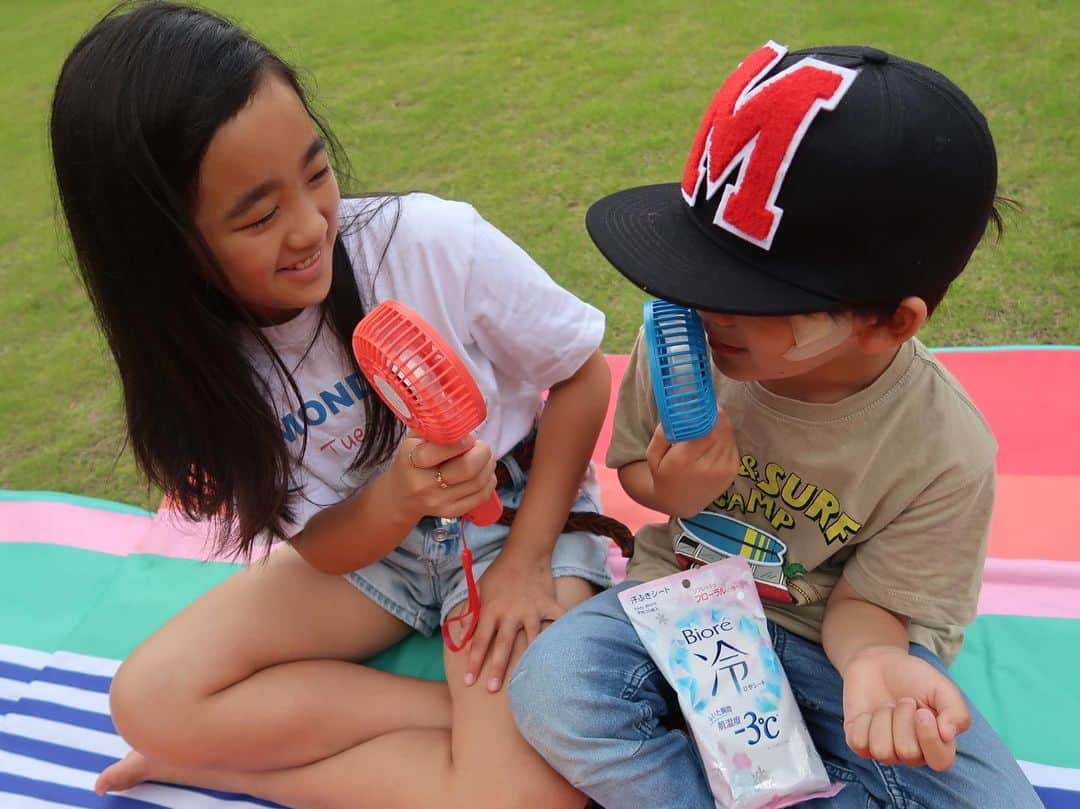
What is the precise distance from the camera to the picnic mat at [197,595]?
1.31m

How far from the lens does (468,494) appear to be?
3.47 ft

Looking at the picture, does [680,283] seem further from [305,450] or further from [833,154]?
[305,450]

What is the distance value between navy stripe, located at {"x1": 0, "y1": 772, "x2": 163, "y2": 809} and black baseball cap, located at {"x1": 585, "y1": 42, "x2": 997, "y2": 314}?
3.36 feet

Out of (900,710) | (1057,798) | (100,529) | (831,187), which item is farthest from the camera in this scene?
(100,529)

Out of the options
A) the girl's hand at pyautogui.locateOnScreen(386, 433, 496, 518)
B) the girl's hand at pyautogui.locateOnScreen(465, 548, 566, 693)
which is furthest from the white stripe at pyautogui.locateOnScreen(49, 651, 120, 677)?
the girl's hand at pyautogui.locateOnScreen(386, 433, 496, 518)

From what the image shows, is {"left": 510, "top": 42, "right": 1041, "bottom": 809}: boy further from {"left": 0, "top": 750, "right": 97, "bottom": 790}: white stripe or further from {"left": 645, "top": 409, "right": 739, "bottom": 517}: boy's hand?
{"left": 0, "top": 750, "right": 97, "bottom": 790}: white stripe

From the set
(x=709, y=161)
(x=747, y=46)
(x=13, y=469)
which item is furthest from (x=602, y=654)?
(x=747, y=46)

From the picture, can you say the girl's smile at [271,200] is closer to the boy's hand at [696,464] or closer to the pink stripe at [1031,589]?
the boy's hand at [696,464]

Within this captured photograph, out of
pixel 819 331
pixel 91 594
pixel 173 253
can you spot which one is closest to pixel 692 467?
pixel 819 331

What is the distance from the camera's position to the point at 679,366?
1.00 m

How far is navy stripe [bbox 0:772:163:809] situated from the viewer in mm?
1317

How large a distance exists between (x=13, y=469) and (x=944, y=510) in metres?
Answer: 1.97

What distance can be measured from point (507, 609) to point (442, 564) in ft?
0.40

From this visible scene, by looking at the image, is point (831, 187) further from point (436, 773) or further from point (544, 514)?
point (436, 773)
